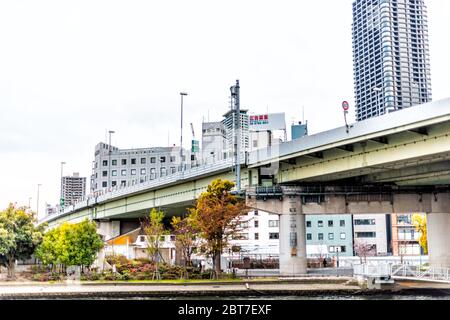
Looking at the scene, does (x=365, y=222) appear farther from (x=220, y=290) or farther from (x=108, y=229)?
(x=220, y=290)

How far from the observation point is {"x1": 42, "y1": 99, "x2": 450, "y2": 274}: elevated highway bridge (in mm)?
16516

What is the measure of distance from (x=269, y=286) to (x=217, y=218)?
399 centimetres

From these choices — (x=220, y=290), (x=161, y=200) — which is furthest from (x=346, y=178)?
(x=161, y=200)

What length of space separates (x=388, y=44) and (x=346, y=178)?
36.6 feet

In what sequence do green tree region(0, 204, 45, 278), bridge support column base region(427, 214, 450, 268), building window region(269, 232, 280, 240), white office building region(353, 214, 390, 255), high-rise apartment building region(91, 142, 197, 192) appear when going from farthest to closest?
high-rise apartment building region(91, 142, 197, 192) → white office building region(353, 214, 390, 255) → building window region(269, 232, 280, 240) → green tree region(0, 204, 45, 278) → bridge support column base region(427, 214, 450, 268)

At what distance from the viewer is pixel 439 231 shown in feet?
73.7

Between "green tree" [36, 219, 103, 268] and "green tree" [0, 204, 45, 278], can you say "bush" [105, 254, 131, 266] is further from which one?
"green tree" [0, 204, 45, 278]

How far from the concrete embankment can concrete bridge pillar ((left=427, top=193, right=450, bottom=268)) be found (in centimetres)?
434

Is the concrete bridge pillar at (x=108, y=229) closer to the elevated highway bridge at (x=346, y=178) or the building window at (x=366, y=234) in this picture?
the elevated highway bridge at (x=346, y=178)

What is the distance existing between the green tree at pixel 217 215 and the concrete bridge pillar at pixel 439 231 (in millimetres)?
8041

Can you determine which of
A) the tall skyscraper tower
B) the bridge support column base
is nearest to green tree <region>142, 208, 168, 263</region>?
the tall skyscraper tower

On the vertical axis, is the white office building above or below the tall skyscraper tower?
below

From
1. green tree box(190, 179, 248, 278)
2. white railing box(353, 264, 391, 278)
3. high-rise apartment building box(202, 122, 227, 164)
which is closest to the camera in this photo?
white railing box(353, 264, 391, 278)

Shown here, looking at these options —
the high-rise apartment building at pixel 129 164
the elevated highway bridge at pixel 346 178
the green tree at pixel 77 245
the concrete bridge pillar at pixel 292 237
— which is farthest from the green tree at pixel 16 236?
the high-rise apartment building at pixel 129 164
